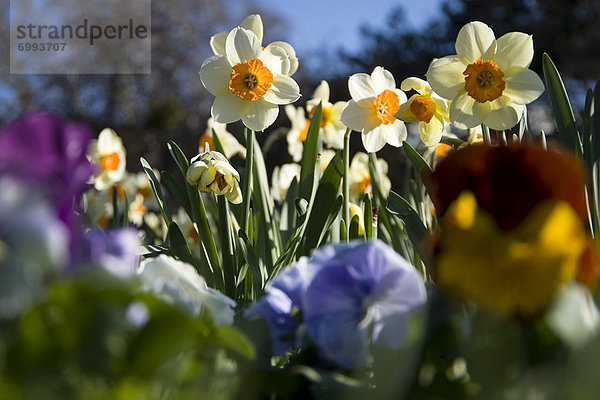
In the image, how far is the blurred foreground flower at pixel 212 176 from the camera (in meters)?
1.07

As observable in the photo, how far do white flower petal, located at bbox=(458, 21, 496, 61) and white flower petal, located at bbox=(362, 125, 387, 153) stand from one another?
0.22 metres

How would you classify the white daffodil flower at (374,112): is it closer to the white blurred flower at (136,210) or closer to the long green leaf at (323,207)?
the long green leaf at (323,207)

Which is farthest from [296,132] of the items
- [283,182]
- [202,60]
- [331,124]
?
[202,60]

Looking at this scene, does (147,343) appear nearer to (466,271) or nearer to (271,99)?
(466,271)

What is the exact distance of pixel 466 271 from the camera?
302mm

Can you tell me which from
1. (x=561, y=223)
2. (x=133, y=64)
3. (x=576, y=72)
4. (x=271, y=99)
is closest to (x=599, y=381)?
(x=561, y=223)

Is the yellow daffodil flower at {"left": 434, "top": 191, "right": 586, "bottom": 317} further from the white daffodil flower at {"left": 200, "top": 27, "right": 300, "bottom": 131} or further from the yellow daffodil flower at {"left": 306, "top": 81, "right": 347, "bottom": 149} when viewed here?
the yellow daffodil flower at {"left": 306, "top": 81, "right": 347, "bottom": 149}

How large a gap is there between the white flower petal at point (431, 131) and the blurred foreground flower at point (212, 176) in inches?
13.8

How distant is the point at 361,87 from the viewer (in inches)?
48.2

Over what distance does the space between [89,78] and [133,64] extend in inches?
35.1

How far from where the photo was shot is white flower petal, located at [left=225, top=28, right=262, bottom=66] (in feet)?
3.64

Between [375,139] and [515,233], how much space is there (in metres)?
0.93

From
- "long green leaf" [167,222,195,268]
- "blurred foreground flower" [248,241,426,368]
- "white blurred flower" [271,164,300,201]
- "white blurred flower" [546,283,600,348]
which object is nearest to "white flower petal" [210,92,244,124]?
"long green leaf" [167,222,195,268]

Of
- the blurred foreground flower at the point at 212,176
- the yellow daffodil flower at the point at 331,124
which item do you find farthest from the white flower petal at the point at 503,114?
the yellow daffodil flower at the point at 331,124
